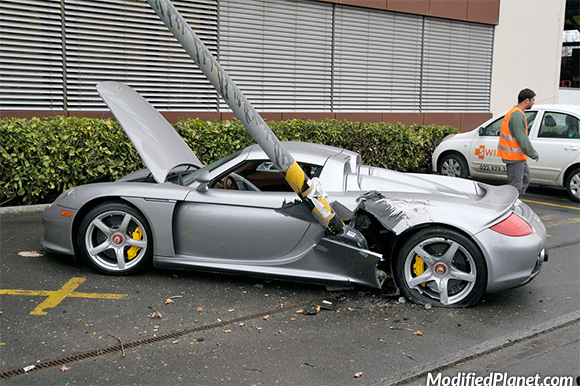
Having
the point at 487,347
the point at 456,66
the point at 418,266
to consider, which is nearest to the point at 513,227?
the point at 418,266

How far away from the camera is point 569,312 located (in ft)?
15.7

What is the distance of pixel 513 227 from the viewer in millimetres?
4684

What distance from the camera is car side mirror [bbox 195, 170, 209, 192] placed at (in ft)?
16.9

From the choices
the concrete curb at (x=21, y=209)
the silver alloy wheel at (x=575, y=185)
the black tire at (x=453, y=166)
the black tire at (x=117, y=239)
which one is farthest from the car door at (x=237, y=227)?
the black tire at (x=453, y=166)

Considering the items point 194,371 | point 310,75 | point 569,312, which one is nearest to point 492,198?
point 569,312

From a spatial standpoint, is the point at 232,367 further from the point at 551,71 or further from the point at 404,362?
the point at 551,71

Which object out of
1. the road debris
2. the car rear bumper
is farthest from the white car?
the road debris

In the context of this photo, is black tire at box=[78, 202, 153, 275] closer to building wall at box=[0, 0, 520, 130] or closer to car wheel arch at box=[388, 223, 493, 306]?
car wheel arch at box=[388, 223, 493, 306]

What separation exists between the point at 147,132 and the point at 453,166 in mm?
7587

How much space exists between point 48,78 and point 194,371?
7.79m

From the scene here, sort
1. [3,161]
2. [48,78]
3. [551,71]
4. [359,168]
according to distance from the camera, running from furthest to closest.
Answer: [551,71], [48,78], [3,161], [359,168]

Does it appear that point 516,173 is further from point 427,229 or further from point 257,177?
point 257,177

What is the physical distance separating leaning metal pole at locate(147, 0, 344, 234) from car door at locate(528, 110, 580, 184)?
6731 mm

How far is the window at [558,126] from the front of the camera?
32.8ft
